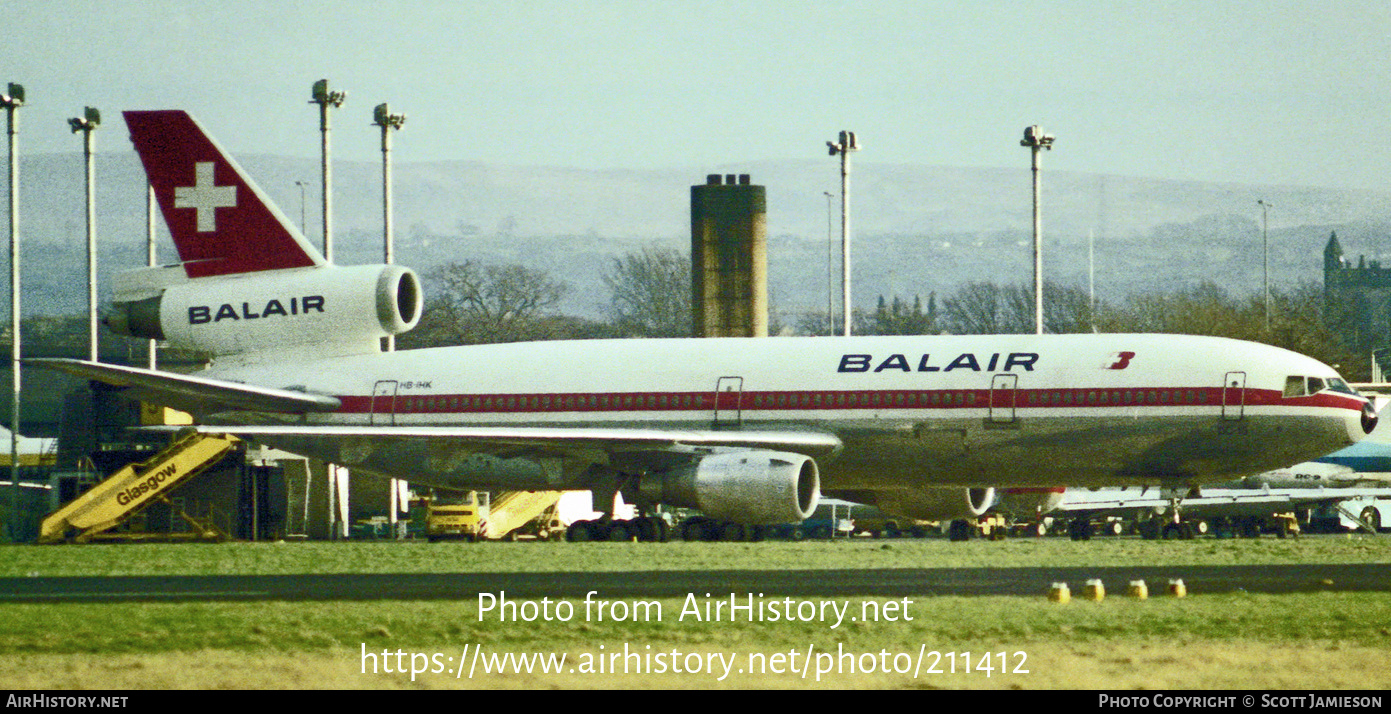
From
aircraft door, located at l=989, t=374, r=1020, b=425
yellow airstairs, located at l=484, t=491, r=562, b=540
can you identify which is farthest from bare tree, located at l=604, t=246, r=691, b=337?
aircraft door, located at l=989, t=374, r=1020, b=425

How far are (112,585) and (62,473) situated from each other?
30268mm

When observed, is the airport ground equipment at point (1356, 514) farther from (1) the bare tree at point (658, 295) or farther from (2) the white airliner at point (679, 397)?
(1) the bare tree at point (658, 295)

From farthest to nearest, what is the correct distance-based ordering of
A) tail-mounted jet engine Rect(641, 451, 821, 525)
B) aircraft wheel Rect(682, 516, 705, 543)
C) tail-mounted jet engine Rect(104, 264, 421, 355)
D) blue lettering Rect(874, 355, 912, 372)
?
tail-mounted jet engine Rect(104, 264, 421, 355)
aircraft wheel Rect(682, 516, 705, 543)
blue lettering Rect(874, 355, 912, 372)
tail-mounted jet engine Rect(641, 451, 821, 525)

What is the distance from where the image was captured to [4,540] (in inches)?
2160

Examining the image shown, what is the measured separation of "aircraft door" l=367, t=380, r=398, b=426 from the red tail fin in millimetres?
3685

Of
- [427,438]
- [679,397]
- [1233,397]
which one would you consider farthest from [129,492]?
[1233,397]

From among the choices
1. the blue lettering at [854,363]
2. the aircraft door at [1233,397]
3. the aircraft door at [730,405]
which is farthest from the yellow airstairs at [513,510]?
the aircraft door at [1233,397]

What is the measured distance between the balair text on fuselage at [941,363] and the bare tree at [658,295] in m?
121

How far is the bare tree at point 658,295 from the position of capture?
168250 millimetres

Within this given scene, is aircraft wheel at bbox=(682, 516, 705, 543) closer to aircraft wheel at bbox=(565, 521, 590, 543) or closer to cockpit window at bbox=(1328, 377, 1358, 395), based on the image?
aircraft wheel at bbox=(565, 521, 590, 543)

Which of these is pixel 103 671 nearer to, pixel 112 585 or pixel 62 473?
pixel 112 585

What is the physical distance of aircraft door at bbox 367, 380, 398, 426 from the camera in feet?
140

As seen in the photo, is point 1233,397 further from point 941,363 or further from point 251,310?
point 251,310

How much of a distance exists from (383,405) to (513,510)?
51.8 feet
